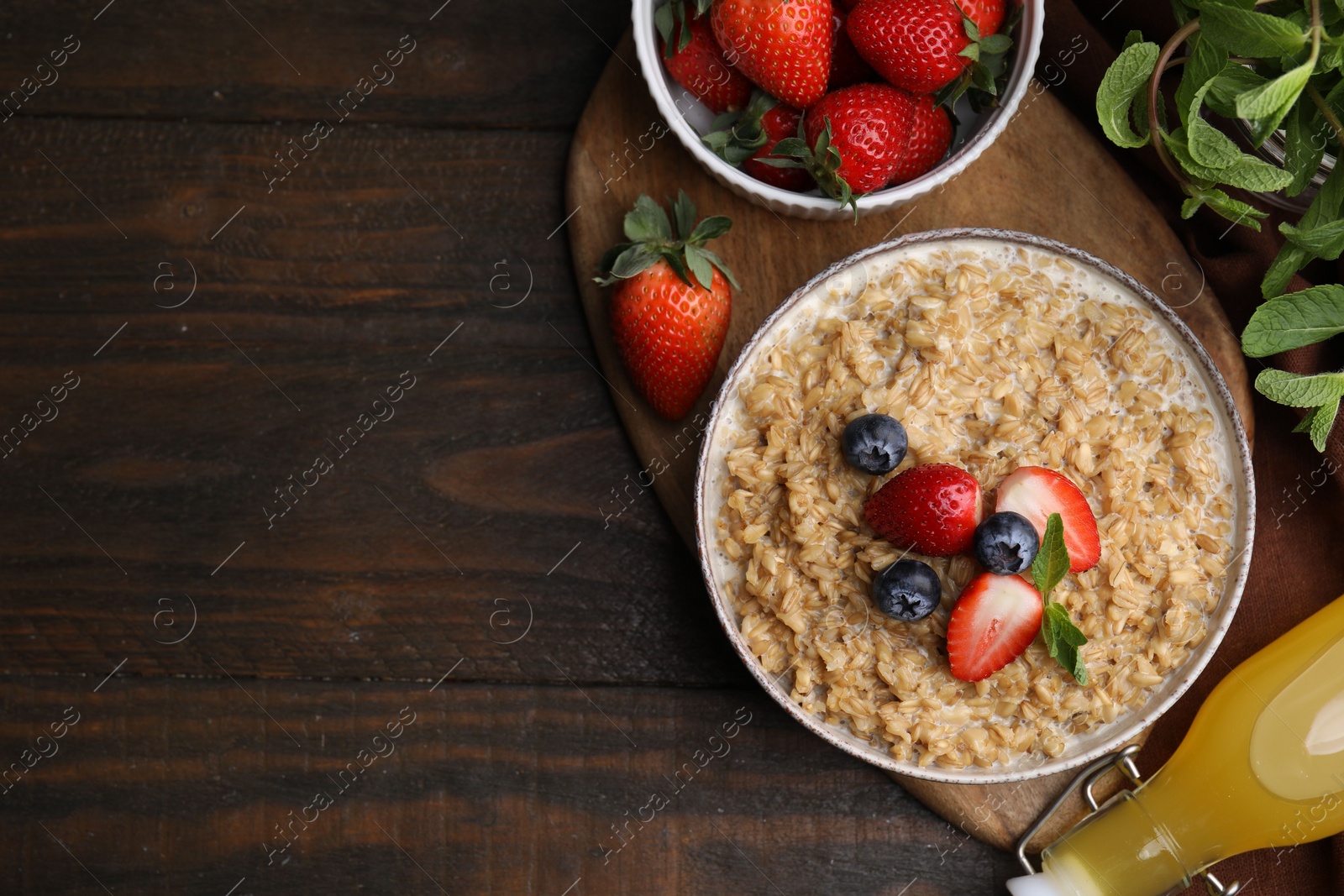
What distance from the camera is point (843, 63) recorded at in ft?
3.57

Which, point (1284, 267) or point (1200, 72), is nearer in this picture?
point (1200, 72)

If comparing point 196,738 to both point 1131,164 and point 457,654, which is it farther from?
point 1131,164

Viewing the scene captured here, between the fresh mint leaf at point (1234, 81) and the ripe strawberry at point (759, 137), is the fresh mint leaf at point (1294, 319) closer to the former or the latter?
the fresh mint leaf at point (1234, 81)

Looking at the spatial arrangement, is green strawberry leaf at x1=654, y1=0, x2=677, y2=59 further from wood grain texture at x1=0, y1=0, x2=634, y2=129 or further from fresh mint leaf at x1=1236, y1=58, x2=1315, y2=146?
fresh mint leaf at x1=1236, y1=58, x2=1315, y2=146

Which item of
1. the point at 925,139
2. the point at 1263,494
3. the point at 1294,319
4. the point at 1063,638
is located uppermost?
the point at 925,139

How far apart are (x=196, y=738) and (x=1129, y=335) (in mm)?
1169

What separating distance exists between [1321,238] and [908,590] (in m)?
0.47

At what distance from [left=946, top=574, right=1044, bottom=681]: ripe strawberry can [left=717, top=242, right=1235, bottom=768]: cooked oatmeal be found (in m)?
0.03

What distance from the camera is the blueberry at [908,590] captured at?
3.08 feet

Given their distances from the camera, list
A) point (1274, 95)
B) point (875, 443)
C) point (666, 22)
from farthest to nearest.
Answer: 1. point (666, 22)
2. point (875, 443)
3. point (1274, 95)

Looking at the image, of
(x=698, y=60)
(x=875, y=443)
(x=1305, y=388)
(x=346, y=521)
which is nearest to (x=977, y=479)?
(x=875, y=443)

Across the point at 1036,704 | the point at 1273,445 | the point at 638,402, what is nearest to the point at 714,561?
the point at 638,402

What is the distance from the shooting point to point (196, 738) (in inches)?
49.7

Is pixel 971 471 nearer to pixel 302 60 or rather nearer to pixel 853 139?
pixel 853 139
